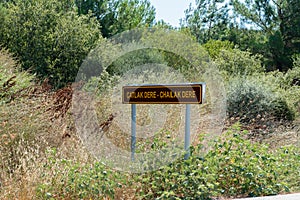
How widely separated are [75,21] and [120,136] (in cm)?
719

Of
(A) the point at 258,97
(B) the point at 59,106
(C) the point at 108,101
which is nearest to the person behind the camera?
(B) the point at 59,106

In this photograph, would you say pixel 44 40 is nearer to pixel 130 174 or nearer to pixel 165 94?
pixel 165 94

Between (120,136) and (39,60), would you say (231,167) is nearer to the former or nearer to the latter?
(120,136)

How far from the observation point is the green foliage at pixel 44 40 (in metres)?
12.2

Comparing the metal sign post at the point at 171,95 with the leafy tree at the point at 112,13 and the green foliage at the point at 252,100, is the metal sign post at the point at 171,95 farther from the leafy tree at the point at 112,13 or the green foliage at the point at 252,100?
the leafy tree at the point at 112,13

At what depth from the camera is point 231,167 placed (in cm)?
477

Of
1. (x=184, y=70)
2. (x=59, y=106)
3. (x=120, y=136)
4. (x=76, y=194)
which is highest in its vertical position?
(x=184, y=70)

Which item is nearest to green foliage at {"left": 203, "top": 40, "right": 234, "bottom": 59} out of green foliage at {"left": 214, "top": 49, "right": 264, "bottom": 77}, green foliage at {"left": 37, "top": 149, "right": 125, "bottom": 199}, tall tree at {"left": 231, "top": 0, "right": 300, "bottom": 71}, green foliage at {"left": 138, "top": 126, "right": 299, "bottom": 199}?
green foliage at {"left": 214, "top": 49, "right": 264, "bottom": 77}

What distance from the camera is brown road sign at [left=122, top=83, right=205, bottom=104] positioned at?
4.97 meters

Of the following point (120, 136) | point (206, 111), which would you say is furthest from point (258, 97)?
point (120, 136)

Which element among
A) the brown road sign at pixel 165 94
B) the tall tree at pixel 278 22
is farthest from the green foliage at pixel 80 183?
the tall tree at pixel 278 22

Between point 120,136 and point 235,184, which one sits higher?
point 120,136

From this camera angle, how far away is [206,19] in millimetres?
26094

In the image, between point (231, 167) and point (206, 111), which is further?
point (206, 111)
